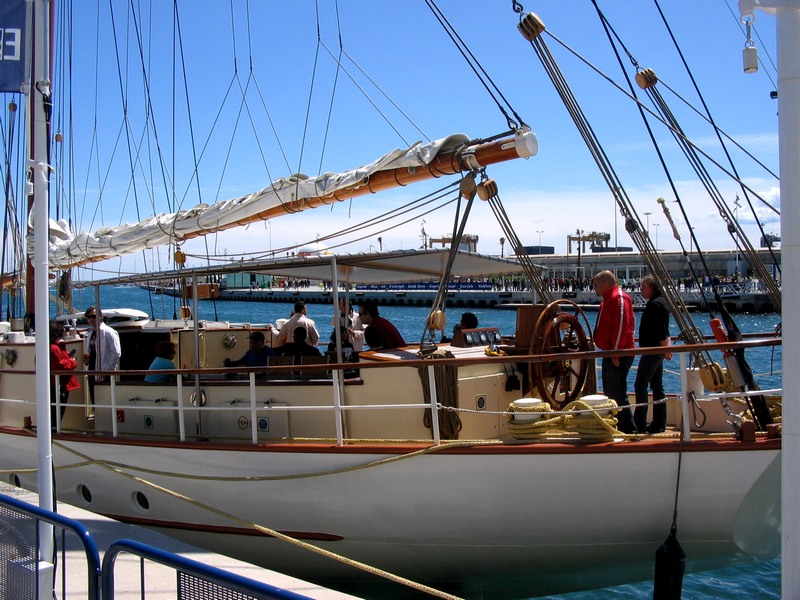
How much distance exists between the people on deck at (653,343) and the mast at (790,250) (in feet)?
15.0

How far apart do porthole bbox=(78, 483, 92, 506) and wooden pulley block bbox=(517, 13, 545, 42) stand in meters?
7.07

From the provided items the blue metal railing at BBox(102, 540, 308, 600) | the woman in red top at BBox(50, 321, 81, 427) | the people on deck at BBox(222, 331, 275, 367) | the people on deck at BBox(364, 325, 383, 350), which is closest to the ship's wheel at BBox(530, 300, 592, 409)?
the people on deck at BBox(364, 325, 383, 350)

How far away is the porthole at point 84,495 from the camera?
8750 mm

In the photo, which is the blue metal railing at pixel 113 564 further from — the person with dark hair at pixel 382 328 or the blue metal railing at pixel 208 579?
the person with dark hair at pixel 382 328

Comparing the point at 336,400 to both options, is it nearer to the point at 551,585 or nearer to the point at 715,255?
the point at 551,585

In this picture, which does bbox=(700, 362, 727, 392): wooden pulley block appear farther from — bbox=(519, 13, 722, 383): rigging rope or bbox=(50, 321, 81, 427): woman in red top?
bbox=(50, 321, 81, 427): woman in red top

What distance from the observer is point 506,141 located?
7.59 metres

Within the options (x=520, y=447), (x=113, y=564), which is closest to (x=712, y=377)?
(x=520, y=447)

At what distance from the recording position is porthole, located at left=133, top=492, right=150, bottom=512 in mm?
8203

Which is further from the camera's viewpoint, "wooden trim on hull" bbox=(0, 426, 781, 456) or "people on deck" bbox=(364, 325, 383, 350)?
"people on deck" bbox=(364, 325, 383, 350)

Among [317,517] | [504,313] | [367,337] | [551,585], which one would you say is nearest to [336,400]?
[317,517]

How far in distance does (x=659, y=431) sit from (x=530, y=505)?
Answer: 1849 mm

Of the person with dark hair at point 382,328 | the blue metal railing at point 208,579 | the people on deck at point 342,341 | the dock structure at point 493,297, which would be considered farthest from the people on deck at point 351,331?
the dock structure at point 493,297

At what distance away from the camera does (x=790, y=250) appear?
2.85 meters
